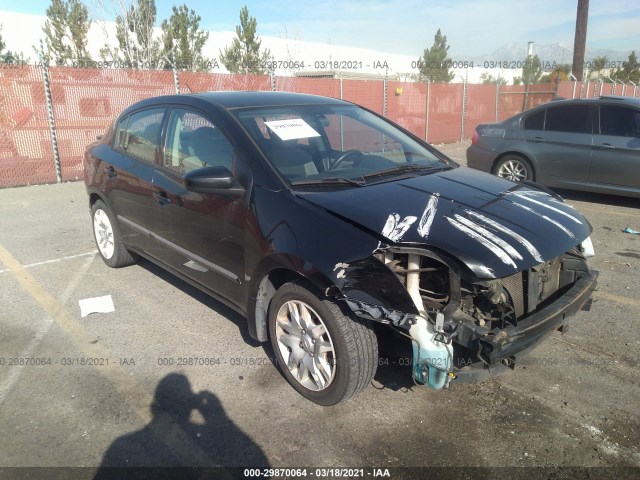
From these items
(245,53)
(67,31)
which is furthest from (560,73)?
(67,31)

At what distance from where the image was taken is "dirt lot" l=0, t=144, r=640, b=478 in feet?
8.56

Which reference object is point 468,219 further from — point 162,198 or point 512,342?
point 162,198

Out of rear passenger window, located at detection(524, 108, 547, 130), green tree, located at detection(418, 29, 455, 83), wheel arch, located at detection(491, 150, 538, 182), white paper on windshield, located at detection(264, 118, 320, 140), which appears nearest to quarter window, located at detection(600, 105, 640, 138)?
rear passenger window, located at detection(524, 108, 547, 130)

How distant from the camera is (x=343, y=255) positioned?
103 inches

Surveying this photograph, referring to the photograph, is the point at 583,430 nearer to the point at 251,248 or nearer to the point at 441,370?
the point at 441,370

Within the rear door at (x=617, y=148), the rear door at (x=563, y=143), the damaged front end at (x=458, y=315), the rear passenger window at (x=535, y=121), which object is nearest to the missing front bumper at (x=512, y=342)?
the damaged front end at (x=458, y=315)

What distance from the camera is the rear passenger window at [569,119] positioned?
7.71 m

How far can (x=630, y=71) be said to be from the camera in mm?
36125

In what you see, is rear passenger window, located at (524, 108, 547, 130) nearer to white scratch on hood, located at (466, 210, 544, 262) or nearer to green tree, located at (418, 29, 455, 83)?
white scratch on hood, located at (466, 210, 544, 262)

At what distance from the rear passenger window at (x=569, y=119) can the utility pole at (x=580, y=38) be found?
593 inches

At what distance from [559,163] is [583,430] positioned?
6004 millimetres

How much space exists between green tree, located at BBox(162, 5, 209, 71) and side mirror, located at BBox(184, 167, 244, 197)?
16607 mm

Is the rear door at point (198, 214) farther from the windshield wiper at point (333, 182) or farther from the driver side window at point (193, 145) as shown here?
the windshield wiper at point (333, 182)

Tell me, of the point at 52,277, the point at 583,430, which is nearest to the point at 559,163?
the point at 583,430
